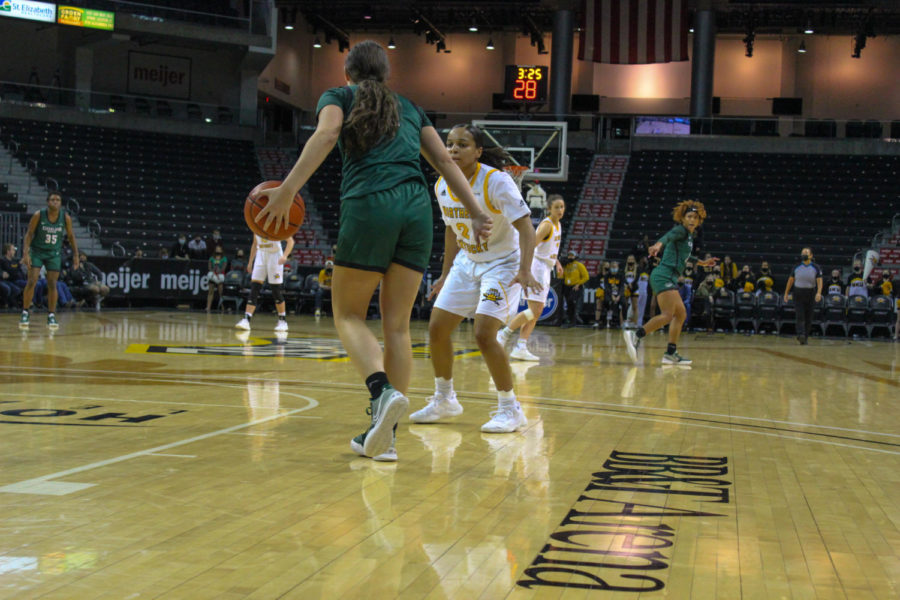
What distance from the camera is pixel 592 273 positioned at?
79.6ft

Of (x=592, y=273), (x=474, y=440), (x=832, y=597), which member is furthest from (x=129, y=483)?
(x=592, y=273)

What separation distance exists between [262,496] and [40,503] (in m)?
0.73

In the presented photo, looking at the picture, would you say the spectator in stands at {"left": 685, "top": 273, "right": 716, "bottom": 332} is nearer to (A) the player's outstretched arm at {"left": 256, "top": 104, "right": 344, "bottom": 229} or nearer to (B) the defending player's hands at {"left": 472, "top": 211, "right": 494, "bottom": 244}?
(B) the defending player's hands at {"left": 472, "top": 211, "right": 494, "bottom": 244}

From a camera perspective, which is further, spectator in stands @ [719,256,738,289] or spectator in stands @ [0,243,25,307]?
spectator in stands @ [719,256,738,289]

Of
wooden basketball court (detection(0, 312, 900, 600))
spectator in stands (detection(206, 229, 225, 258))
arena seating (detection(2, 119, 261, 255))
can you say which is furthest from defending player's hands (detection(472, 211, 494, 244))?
arena seating (detection(2, 119, 261, 255))

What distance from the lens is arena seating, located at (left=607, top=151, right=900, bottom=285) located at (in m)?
24.9

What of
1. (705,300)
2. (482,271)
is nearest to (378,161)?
(482,271)

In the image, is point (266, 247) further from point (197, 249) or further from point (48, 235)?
point (197, 249)

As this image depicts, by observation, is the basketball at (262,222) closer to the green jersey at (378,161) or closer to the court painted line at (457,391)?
the green jersey at (378,161)

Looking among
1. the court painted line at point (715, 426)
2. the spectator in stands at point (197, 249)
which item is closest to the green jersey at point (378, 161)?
the court painted line at point (715, 426)

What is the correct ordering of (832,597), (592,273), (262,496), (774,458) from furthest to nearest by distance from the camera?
(592,273) → (774,458) → (262,496) → (832,597)

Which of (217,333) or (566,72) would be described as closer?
(217,333)

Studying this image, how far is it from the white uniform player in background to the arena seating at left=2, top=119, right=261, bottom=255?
65.7 feet

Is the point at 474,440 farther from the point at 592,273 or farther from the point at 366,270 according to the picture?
the point at 592,273
